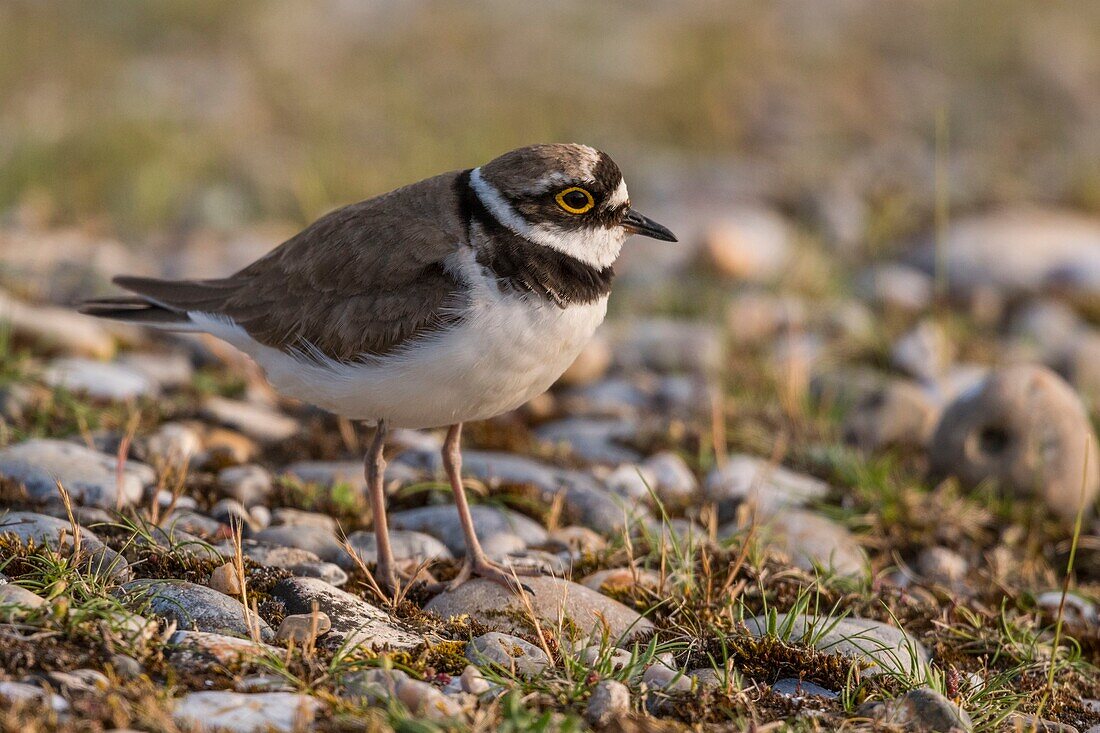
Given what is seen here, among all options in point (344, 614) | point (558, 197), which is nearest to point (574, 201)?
point (558, 197)

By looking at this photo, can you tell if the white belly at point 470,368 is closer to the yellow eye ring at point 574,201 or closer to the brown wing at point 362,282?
the brown wing at point 362,282

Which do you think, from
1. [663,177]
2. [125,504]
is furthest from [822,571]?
[663,177]

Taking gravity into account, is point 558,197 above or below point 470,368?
above

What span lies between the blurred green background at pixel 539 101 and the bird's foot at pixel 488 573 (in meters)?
5.49

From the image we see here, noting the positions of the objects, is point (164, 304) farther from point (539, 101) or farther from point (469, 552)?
point (539, 101)

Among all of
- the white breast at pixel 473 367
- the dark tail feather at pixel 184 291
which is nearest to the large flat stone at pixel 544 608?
the white breast at pixel 473 367

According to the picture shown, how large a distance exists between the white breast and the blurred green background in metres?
5.18

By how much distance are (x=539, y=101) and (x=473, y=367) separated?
32.5ft

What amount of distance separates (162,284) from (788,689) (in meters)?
3.37

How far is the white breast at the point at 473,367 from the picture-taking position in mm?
4203

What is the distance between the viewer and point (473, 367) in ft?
13.8

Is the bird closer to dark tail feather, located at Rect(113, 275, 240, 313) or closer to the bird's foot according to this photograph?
the bird's foot

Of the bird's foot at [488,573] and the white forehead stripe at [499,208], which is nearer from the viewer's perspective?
the bird's foot at [488,573]

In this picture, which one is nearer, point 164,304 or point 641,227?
point 641,227
